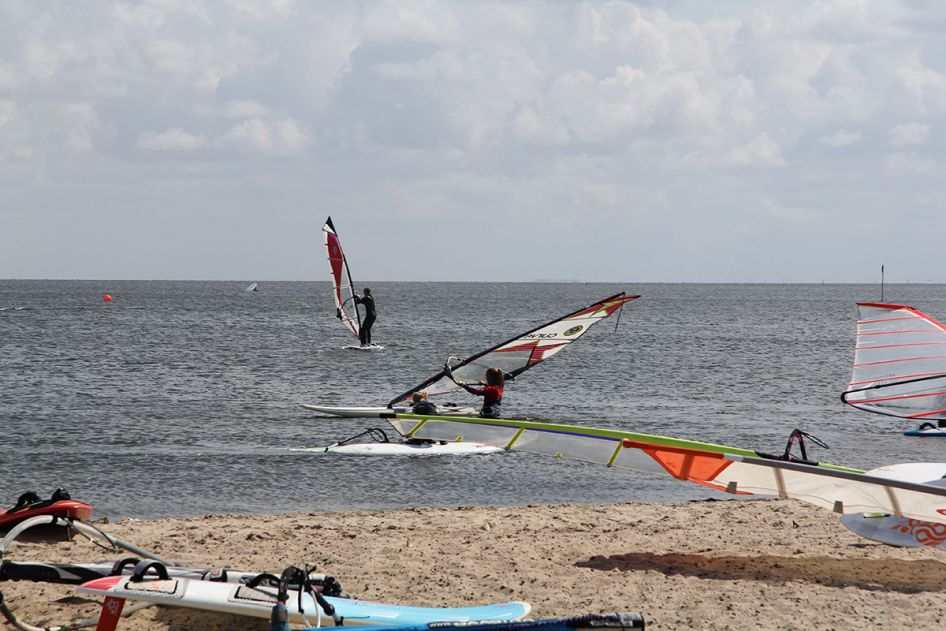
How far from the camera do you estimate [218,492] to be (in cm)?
1291

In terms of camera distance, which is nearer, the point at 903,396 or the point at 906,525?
the point at 906,525

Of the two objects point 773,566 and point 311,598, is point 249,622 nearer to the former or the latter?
point 311,598

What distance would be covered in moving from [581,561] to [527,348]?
11.2 metres

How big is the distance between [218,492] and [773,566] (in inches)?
300

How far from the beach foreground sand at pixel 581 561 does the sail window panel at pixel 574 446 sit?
86 centimetres

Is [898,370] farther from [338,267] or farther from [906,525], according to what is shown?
[338,267]

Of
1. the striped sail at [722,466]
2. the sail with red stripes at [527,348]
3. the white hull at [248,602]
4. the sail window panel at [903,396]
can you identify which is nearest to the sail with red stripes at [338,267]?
the sail with red stripes at [527,348]

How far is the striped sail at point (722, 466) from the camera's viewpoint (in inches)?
282

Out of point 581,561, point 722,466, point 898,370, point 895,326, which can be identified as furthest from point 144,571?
point 898,370

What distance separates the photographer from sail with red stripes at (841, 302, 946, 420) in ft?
52.9

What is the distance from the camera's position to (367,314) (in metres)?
34.1

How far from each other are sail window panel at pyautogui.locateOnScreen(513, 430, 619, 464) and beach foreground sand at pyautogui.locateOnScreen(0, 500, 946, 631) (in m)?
0.86

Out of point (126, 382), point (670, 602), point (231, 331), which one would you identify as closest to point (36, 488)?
point (670, 602)

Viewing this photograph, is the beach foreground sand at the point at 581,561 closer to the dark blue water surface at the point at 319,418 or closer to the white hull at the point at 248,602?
the white hull at the point at 248,602
